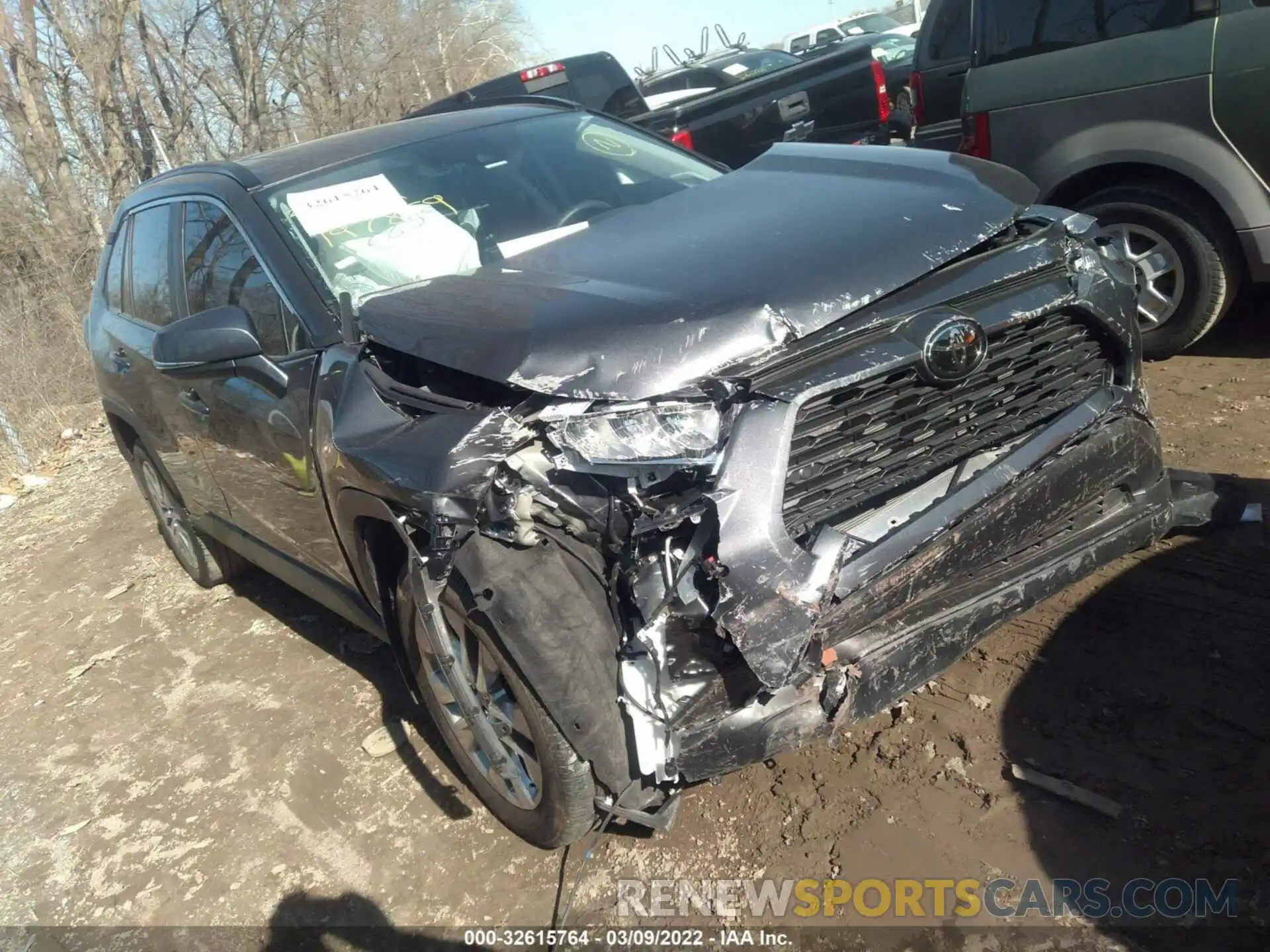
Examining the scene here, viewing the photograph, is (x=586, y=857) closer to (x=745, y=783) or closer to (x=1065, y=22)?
(x=745, y=783)

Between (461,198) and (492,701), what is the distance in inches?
70.0

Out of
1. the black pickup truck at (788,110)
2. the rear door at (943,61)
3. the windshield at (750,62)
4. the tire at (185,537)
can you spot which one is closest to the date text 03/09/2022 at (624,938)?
the tire at (185,537)

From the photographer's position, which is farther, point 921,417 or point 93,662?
point 93,662

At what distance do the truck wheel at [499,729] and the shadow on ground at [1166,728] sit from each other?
113 centimetres

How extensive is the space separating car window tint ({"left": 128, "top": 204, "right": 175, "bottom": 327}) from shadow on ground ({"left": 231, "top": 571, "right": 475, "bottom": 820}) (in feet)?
4.79

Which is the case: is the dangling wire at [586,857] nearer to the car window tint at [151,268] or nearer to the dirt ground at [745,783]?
the dirt ground at [745,783]

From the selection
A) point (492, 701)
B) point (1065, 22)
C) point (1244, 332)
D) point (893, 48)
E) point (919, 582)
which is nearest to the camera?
point (919, 582)

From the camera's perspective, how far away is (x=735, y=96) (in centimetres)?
774

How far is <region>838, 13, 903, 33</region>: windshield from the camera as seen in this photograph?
20328 mm

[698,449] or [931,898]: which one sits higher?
[698,449]

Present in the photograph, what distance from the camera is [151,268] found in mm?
4199

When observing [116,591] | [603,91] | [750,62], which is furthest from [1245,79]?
[750,62]

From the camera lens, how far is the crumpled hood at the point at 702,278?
2154 millimetres


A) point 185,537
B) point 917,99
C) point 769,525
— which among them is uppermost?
point 917,99
